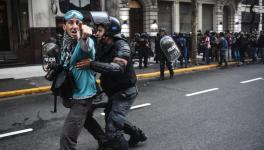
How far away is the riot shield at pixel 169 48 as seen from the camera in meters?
11.4

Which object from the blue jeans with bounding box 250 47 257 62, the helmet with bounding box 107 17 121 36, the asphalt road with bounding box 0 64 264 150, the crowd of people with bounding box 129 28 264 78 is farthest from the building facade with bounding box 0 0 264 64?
the helmet with bounding box 107 17 121 36

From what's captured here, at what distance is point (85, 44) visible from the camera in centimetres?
335

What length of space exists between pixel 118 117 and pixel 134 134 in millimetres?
895

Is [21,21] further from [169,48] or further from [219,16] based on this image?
[219,16]

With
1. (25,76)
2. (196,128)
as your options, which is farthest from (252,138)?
(25,76)

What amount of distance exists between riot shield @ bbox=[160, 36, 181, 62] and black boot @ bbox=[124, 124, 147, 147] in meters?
6.90

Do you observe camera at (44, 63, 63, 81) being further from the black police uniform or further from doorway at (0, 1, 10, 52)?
doorway at (0, 1, 10, 52)

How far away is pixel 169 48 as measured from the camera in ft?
37.9

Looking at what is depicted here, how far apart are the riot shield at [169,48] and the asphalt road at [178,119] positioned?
1554mm

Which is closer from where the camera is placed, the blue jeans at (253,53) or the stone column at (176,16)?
the blue jeans at (253,53)

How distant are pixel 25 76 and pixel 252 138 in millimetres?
9838

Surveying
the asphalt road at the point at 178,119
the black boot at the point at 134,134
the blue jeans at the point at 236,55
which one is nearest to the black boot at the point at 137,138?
the black boot at the point at 134,134

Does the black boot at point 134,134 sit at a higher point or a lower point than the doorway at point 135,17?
lower

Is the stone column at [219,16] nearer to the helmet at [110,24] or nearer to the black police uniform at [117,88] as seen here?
the black police uniform at [117,88]
